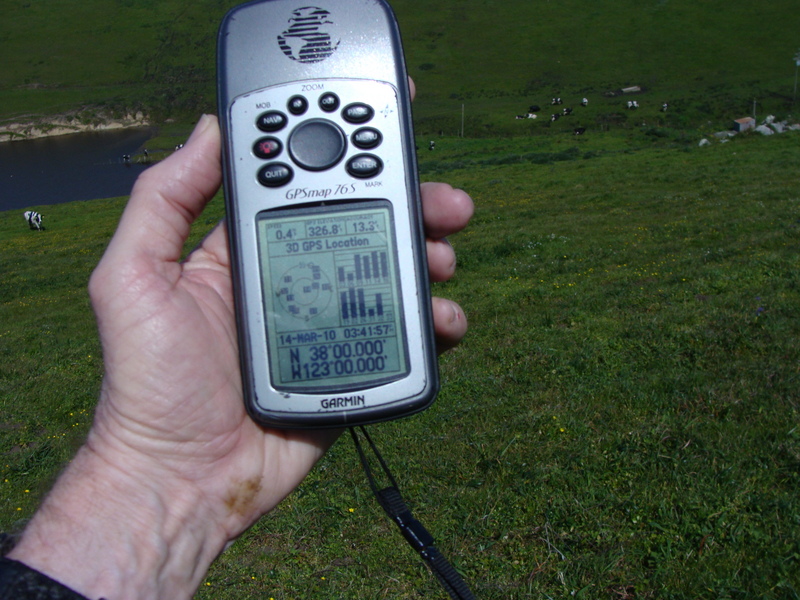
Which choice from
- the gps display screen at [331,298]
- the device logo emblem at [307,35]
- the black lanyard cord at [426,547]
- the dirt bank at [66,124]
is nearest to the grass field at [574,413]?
the gps display screen at [331,298]

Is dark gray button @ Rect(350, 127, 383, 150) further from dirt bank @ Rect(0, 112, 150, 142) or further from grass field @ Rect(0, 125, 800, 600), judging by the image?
dirt bank @ Rect(0, 112, 150, 142)

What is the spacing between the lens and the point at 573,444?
522 centimetres

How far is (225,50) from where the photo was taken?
281 cm

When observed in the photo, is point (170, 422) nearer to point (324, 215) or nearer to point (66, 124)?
point (324, 215)

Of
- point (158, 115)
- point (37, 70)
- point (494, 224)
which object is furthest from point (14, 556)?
point (37, 70)

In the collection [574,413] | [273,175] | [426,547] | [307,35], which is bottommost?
[574,413]

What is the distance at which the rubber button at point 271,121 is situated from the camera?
9.18 feet

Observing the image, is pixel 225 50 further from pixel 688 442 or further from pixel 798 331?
pixel 798 331

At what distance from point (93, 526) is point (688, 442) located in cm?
396

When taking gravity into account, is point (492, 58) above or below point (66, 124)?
above

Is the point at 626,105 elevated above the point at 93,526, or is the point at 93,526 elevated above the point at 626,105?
the point at 93,526

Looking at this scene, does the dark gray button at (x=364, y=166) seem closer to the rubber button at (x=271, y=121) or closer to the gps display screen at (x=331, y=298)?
the gps display screen at (x=331, y=298)

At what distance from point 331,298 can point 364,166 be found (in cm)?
54

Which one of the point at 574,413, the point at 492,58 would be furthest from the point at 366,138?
the point at 492,58
